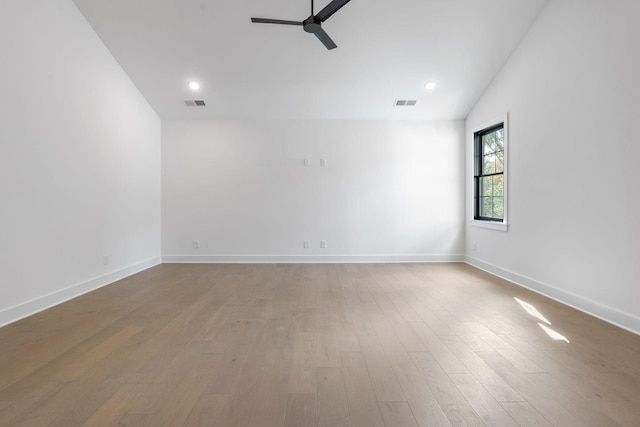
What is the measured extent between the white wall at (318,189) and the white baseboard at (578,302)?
5.13 feet

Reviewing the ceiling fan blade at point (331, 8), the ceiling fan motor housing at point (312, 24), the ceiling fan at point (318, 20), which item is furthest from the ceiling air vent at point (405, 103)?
the ceiling fan blade at point (331, 8)

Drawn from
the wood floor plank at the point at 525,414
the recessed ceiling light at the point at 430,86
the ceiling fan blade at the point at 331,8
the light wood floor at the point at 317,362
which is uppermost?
the recessed ceiling light at the point at 430,86

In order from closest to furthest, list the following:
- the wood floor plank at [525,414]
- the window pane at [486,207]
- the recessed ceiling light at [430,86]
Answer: the wood floor plank at [525,414] → the recessed ceiling light at [430,86] → the window pane at [486,207]

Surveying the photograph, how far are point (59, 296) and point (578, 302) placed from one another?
533 cm

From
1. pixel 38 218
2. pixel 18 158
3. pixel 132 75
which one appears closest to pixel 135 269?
pixel 38 218

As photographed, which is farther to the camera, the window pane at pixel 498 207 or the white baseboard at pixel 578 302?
the window pane at pixel 498 207

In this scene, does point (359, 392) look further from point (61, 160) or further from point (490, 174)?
point (490, 174)

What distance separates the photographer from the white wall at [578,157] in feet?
9.03

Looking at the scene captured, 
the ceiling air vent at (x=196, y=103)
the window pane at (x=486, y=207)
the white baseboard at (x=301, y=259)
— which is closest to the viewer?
the window pane at (x=486, y=207)

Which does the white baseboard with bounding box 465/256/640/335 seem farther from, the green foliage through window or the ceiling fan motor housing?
the ceiling fan motor housing

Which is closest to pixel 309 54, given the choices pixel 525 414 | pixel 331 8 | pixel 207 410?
pixel 331 8

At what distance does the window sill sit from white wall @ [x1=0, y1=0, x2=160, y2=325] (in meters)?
5.40

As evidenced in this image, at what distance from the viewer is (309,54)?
4.57 meters

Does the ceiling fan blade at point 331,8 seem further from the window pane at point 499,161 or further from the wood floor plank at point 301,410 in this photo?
the window pane at point 499,161
